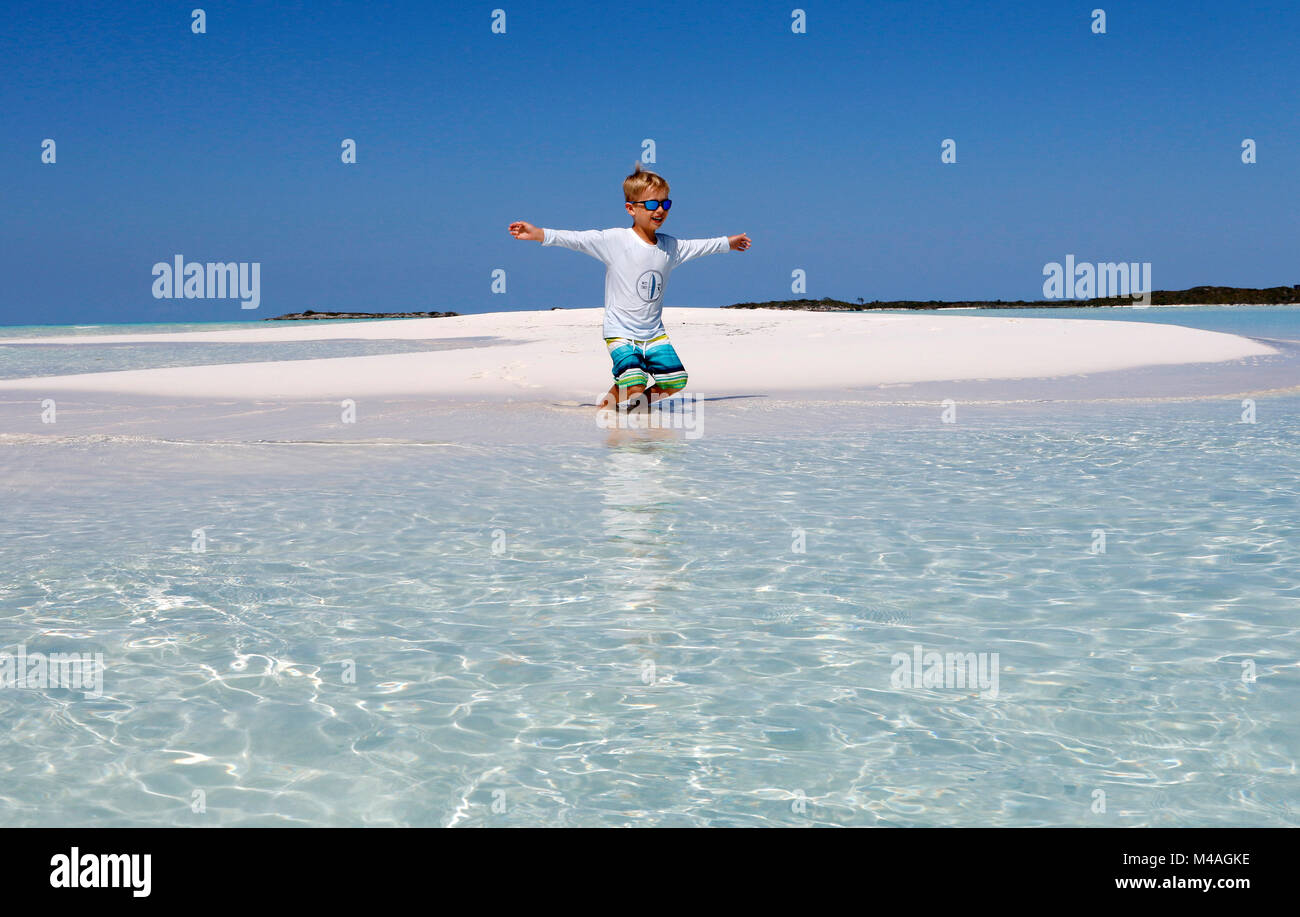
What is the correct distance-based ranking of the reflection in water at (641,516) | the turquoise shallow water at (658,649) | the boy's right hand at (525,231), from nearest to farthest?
1. the turquoise shallow water at (658,649)
2. the reflection in water at (641,516)
3. the boy's right hand at (525,231)

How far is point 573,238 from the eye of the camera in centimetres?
1025

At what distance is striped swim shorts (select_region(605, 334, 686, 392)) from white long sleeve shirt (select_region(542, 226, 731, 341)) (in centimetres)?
8

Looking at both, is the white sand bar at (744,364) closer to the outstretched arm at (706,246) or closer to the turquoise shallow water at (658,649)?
the outstretched arm at (706,246)

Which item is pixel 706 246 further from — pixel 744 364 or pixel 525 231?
pixel 744 364

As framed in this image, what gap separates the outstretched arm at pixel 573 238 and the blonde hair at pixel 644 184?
0.46 metres

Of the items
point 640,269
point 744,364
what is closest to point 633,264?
point 640,269

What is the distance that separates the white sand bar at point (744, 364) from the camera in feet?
50.9

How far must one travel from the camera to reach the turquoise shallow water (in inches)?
114

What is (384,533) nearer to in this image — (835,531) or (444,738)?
Answer: (835,531)

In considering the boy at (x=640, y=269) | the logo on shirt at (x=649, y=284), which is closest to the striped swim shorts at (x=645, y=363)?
the boy at (x=640, y=269)

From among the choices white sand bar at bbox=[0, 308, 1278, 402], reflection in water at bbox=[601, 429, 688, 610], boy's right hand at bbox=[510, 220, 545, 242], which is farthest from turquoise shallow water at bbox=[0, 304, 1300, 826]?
white sand bar at bbox=[0, 308, 1278, 402]

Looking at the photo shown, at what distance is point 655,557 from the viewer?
524 cm

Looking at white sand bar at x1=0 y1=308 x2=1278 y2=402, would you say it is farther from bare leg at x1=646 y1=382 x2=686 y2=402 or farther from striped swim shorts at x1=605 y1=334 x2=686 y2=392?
striped swim shorts at x1=605 y1=334 x2=686 y2=392
